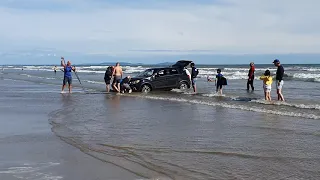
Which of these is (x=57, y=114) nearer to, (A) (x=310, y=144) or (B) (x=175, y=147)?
(B) (x=175, y=147)

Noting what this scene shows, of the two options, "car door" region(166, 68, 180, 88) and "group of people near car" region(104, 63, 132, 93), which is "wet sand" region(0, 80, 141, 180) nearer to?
"group of people near car" region(104, 63, 132, 93)

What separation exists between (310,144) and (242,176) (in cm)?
285

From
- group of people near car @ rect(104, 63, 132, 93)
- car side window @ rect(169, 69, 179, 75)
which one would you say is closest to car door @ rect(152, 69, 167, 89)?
car side window @ rect(169, 69, 179, 75)

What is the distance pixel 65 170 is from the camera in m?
6.25

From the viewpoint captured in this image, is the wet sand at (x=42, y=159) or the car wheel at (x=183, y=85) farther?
the car wheel at (x=183, y=85)

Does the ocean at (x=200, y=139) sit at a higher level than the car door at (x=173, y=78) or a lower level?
lower

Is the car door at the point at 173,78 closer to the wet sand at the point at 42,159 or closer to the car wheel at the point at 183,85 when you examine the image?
the car wheel at the point at 183,85

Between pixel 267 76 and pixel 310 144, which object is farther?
pixel 267 76

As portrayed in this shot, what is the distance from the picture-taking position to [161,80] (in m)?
23.6

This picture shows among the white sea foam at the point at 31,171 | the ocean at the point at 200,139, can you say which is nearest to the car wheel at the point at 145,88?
the ocean at the point at 200,139

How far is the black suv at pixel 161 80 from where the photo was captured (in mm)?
23156

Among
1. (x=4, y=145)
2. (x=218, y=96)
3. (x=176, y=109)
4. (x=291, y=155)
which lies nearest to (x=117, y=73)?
(x=218, y=96)

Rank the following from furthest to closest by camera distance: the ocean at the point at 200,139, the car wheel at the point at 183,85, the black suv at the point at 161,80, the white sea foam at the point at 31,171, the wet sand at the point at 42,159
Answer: the car wheel at the point at 183,85
the black suv at the point at 161,80
the ocean at the point at 200,139
the wet sand at the point at 42,159
the white sea foam at the point at 31,171

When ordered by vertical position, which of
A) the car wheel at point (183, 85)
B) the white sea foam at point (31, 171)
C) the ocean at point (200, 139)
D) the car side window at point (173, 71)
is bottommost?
the white sea foam at point (31, 171)
